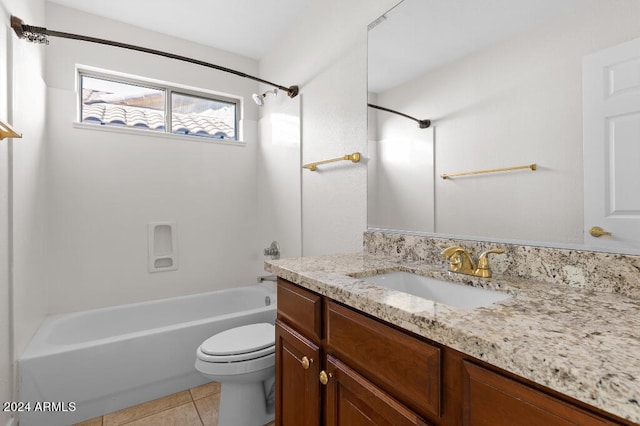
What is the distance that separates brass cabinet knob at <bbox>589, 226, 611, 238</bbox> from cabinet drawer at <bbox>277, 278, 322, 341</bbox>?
2.68 feet

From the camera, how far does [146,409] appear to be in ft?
5.95

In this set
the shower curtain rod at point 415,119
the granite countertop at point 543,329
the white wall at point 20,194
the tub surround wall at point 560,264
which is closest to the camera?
the granite countertop at point 543,329

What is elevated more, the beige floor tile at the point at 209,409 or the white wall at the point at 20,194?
the white wall at the point at 20,194

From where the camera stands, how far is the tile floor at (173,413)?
66.8 inches

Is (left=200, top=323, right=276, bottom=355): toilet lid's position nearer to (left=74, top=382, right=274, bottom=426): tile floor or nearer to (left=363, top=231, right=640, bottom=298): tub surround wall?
(left=74, top=382, right=274, bottom=426): tile floor

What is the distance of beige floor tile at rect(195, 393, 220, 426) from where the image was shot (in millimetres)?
1712

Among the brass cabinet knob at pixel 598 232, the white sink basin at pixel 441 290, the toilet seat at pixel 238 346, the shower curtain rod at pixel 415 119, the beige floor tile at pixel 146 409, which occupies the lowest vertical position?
the beige floor tile at pixel 146 409

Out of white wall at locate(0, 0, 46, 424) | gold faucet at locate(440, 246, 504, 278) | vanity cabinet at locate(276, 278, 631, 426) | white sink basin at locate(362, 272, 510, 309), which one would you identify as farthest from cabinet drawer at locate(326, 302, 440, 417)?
white wall at locate(0, 0, 46, 424)

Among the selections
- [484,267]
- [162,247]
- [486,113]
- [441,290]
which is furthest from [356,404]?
[162,247]

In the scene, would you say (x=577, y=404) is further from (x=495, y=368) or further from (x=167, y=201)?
(x=167, y=201)

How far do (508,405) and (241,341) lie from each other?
1.45 meters

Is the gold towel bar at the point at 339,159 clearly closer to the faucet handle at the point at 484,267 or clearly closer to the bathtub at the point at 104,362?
the faucet handle at the point at 484,267

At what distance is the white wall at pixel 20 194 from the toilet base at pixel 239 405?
100 cm

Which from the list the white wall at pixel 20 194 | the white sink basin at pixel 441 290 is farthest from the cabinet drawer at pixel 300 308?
the white wall at pixel 20 194
